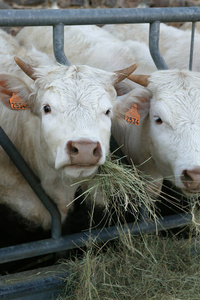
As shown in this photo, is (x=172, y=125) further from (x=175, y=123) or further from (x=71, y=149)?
(x=71, y=149)

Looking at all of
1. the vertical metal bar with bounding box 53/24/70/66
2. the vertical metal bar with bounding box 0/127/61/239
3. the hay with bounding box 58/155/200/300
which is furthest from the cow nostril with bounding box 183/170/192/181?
the vertical metal bar with bounding box 53/24/70/66

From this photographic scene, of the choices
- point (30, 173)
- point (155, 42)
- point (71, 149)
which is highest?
point (155, 42)

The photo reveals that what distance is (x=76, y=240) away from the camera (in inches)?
104

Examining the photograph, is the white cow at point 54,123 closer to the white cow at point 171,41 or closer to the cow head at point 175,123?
the cow head at point 175,123

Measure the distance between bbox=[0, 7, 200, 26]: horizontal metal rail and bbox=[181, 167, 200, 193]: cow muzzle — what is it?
97 cm

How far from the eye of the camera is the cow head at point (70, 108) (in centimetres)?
222

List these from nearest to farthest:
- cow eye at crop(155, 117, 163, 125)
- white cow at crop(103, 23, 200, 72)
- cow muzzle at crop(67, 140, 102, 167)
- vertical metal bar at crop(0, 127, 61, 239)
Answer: cow muzzle at crop(67, 140, 102, 167), vertical metal bar at crop(0, 127, 61, 239), cow eye at crop(155, 117, 163, 125), white cow at crop(103, 23, 200, 72)

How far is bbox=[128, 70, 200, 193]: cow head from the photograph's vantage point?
2.46 m

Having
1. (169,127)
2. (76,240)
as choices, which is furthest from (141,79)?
(76,240)

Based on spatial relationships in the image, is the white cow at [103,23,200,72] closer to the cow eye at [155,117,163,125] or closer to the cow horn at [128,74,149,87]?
the cow horn at [128,74,149,87]

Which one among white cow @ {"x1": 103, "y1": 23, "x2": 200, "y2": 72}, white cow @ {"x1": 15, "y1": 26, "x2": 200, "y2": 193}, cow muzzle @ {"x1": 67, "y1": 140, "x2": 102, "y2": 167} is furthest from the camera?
white cow @ {"x1": 103, "y1": 23, "x2": 200, "y2": 72}

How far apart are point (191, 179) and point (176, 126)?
0.35 metres

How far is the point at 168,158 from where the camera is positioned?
263cm

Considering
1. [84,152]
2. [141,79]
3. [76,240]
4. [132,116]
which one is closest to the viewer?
[84,152]
